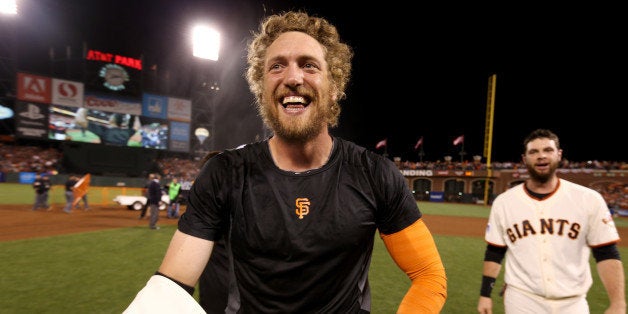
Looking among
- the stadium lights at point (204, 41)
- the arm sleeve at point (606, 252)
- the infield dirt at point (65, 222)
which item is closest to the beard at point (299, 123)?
the arm sleeve at point (606, 252)

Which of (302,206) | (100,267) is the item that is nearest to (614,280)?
(302,206)

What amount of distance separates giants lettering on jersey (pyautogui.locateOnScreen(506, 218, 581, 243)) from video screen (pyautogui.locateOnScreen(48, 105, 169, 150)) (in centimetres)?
4552

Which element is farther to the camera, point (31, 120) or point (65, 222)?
point (31, 120)

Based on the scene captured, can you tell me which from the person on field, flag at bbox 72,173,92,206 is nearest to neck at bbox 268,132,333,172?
the person on field

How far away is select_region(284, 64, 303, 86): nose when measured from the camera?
183cm

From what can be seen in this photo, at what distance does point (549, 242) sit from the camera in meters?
3.33

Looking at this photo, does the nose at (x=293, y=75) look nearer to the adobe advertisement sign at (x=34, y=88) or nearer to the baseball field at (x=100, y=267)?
the baseball field at (x=100, y=267)

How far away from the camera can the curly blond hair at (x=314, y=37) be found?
2051 mm

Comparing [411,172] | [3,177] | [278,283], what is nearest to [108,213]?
[278,283]

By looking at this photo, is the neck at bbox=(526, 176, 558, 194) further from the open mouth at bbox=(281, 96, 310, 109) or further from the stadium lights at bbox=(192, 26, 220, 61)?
the stadium lights at bbox=(192, 26, 220, 61)

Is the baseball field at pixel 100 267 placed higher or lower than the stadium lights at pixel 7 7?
lower

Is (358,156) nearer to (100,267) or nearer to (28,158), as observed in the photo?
(100,267)

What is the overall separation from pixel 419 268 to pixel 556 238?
2425mm

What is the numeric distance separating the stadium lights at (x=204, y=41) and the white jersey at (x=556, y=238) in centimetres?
3513
